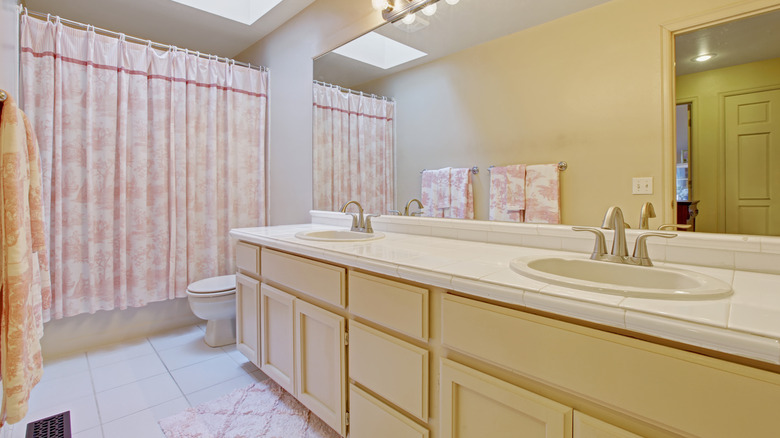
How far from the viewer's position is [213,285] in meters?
2.46

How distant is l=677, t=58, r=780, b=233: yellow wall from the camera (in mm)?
1025

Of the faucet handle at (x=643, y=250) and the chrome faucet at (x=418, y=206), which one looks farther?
the chrome faucet at (x=418, y=206)

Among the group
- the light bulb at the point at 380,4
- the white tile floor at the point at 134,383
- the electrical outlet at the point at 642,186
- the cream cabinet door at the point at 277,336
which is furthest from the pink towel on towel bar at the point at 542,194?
the white tile floor at the point at 134,383

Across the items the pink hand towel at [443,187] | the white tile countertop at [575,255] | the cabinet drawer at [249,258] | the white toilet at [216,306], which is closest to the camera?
the white tile countertop at [575,255]

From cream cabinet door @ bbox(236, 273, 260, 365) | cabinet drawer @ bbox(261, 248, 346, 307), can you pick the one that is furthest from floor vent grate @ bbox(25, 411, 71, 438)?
cabinet drawer @ bbox(261, 248, 346, 307)

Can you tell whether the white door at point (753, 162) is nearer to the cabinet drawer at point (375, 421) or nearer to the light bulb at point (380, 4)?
the cabinet drawer at point (375, 421)

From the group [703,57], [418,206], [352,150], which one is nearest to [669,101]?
[703,57]

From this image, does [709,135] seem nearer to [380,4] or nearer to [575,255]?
[575,255]

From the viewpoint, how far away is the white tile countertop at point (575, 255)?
600mm

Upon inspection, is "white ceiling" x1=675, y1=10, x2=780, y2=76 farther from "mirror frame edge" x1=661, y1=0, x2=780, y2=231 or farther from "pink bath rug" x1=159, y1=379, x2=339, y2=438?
"pink bath rug" x1=159, y1=379, x2=339, y2=438

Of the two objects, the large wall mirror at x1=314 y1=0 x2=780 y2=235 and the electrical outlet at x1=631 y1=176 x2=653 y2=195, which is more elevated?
the large wall mirror at x1=314 y1=0 x2=780 y2=235

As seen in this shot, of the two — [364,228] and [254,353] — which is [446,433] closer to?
[364,228]

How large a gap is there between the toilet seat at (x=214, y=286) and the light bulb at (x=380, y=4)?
1969 mm

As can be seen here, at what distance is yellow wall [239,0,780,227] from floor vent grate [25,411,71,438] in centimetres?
191
